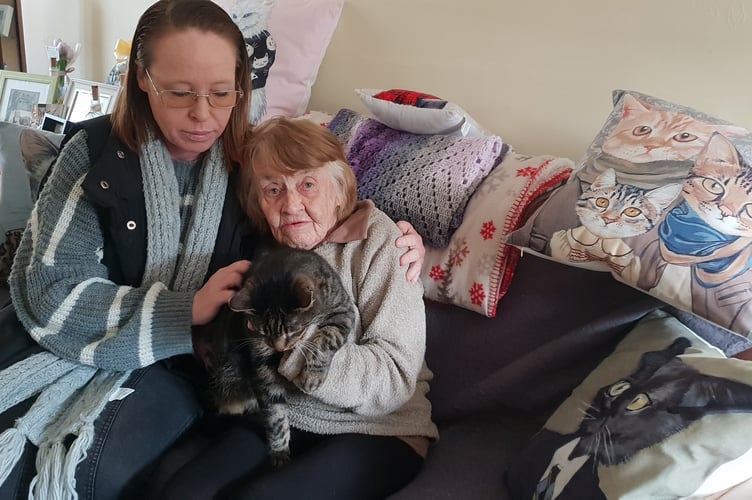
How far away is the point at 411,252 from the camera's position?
1218mm

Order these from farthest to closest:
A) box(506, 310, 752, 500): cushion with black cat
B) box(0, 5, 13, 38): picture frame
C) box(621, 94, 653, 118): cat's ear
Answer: box(0, 5, 13, 38): picture frame < box(621, 94, 653, 118): cat's ear < box(506, 310, 752, 500): cushion with black cat

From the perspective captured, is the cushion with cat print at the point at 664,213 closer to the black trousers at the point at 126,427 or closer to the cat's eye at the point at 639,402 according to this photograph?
the cat's eye at the point at 639,402

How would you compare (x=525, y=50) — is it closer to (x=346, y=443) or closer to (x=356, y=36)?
(x=356, y=36)

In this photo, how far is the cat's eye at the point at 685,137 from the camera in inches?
40.4

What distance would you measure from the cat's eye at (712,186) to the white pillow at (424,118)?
1.98 ft

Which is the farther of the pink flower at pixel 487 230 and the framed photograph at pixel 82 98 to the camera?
the framed photograph at pixel 82 98

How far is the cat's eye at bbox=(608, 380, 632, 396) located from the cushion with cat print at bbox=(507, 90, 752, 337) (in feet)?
0.56

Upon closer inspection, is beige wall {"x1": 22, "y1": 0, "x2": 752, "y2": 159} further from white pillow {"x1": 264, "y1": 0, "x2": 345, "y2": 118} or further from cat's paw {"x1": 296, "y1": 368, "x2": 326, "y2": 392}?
cat's paw {"x1": 296, "y1": 368, "x2": 326, "y2": 392}

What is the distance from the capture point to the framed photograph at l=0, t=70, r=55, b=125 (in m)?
2.89

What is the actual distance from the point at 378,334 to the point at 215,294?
36 cm

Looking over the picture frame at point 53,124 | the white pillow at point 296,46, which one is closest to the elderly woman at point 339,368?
the white pillow at point 296,46

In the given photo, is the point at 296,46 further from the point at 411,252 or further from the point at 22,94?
the point at 22,94

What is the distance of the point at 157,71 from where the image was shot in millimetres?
1174

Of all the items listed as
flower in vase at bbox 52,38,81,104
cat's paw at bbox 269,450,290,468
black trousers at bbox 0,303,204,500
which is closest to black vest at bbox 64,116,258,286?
black trousers at bbox 0,303,204,500
